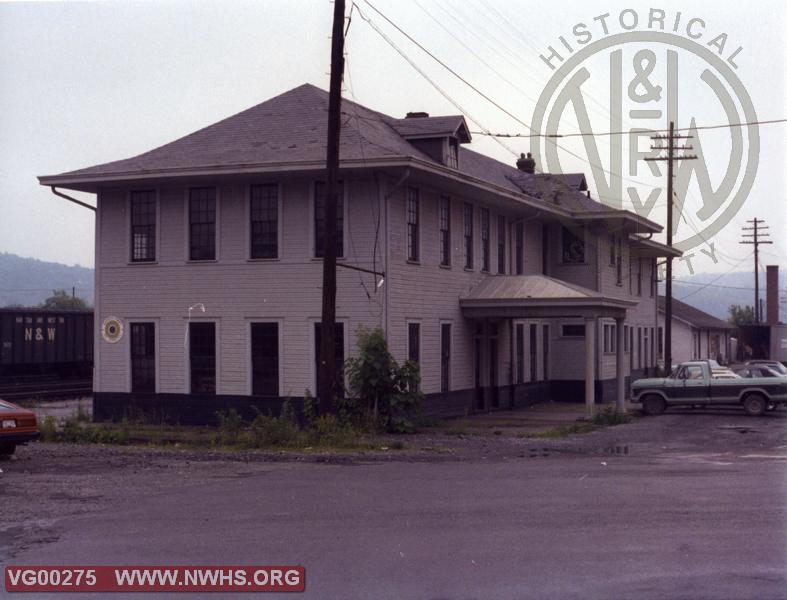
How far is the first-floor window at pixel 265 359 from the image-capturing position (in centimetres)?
2628

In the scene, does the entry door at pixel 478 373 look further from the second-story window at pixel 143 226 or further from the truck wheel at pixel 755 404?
the second-story window at pixel 143 226

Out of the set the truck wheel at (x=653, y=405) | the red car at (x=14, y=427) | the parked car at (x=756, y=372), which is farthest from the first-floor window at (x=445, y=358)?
the red car at (x=14, y=427)

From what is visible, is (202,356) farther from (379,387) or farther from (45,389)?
(45,389)

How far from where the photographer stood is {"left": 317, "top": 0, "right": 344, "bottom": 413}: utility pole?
22.0 metres

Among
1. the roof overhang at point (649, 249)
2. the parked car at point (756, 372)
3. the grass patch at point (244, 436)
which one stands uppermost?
the roof overhang at point (649, 249)

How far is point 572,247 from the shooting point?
38.8 meters

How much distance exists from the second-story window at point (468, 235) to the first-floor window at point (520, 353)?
5238mm

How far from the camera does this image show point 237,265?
26.5 meters

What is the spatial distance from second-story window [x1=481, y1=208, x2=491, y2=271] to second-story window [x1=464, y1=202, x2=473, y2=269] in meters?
1.07

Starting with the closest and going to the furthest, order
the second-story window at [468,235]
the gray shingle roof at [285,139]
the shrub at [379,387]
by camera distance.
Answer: the shrub at [379,387] < the gray shingle roof at [285,139] < the second-story window at [468,235]

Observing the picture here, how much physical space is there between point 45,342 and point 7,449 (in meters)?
20.9

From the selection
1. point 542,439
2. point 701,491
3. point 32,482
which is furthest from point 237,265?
point 701,491

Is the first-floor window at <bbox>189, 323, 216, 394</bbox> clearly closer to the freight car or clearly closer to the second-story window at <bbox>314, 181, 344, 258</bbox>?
the second-story window at <bbox>314, 181, 344, 258</bbox>

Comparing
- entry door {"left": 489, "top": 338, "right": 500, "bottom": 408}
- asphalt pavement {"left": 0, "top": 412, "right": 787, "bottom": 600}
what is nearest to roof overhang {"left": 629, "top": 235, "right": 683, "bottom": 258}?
entry door {"left": 489, "top": 338, "right": 500, "bottom": 408}
